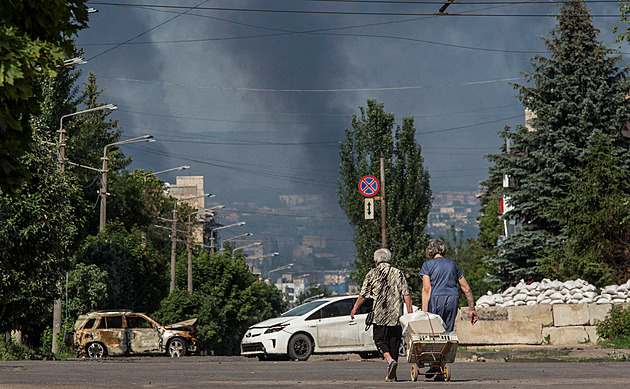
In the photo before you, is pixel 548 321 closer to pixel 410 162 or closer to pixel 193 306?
pixel 410 162

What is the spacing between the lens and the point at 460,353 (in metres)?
22.1

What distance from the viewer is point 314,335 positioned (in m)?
23.3

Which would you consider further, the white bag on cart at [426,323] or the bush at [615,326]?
the bush at [615,326]

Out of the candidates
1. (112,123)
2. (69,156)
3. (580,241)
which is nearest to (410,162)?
(580,241)

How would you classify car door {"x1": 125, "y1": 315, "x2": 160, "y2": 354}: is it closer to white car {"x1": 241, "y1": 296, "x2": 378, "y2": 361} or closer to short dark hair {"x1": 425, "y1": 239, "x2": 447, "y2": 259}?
white car {"x1": 241, "y1": 296, "x2": 378, "y2": 361}

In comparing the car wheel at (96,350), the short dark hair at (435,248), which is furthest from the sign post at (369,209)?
the short dark hair at (435,248)

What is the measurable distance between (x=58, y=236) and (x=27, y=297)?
6.42ft

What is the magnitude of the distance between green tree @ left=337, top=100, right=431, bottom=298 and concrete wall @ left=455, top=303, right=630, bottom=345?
1949 cm

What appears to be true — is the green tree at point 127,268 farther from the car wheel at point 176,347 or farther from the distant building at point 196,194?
the distant building at point 196,194

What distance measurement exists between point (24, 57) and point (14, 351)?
22246mm

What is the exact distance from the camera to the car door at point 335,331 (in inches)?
918

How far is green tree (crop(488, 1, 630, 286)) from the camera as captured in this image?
36750mm

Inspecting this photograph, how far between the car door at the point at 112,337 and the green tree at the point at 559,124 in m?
15.2

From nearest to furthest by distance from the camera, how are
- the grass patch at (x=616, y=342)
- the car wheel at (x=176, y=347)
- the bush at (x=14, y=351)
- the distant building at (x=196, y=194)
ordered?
1. the grass patch at (x=616, y=342)
2. the bush at (x=14, y=351)
3. the car wheel at (x=176, y=347)
4. the distant building at (x=196, y=194)
